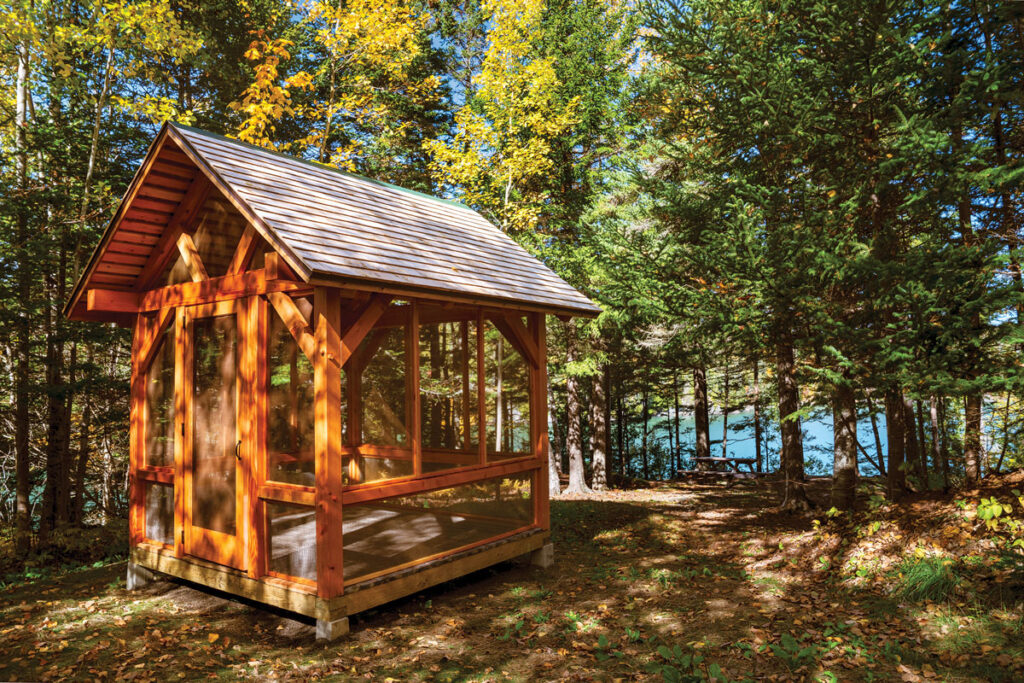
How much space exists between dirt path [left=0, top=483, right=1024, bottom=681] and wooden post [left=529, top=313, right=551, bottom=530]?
2.67 feet

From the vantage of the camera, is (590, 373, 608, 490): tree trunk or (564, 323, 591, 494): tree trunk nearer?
(564, 323, 591, 494): tree trunk

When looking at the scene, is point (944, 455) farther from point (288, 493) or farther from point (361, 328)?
point (288, 493)

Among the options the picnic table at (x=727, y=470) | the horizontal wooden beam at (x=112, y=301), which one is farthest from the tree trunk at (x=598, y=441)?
the horizontal wooden beam at (x=112, y=301)

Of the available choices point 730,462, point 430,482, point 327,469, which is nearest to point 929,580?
point 430,482

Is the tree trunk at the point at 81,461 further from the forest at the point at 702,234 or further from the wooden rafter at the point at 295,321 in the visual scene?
the wooden rafter at the point at 295,321

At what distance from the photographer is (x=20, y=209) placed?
8727 mm

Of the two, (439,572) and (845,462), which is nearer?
(439,572)

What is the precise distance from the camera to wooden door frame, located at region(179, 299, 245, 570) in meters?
5.84

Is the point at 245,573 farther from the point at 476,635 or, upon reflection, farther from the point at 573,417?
the point at 573,417

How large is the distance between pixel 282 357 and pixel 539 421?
3379 mm

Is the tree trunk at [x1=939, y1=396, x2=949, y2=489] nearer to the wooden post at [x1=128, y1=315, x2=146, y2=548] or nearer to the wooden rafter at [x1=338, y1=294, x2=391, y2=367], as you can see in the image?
the wooden rafter at [x1=338, y1=294, x2=391, y2=367]

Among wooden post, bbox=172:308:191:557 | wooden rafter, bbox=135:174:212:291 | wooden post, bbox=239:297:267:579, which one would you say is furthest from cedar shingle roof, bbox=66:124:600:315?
wooden post, bbox=172:308:191:557

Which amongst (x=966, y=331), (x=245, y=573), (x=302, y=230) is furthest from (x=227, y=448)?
(x=966, y=331)

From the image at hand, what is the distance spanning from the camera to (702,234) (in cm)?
844
